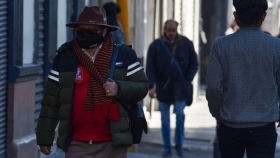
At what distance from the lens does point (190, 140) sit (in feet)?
43.4

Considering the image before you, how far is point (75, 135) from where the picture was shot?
5.76m

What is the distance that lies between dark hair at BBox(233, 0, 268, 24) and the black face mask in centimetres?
96

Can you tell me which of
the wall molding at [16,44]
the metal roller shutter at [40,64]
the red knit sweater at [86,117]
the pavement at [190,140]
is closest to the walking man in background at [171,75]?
the pavement at [190,140]

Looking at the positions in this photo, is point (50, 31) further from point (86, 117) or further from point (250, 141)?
point (250, 141)

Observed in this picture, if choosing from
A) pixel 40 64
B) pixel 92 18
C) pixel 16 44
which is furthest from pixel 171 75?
pixel 92 18

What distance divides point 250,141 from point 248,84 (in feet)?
1.25

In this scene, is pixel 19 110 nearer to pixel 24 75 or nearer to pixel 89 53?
pixel 24 75

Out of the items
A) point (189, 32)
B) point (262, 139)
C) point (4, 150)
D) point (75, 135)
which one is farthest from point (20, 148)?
point (189, 32)

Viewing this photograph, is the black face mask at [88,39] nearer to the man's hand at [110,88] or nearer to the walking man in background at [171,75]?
the man's hand at [110,88]

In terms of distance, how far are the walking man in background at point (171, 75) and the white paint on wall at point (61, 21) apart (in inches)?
52.6

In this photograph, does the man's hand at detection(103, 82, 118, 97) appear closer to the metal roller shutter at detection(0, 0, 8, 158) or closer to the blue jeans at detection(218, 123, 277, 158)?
the blue jeans at detection(218, 123, 277, 158)

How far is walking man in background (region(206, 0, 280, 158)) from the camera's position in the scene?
227 inches

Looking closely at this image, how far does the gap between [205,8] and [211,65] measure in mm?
21243

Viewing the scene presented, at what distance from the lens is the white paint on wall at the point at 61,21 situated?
33.2 feet
